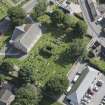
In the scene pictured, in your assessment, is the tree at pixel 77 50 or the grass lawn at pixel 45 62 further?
the tree at pixel 77 50

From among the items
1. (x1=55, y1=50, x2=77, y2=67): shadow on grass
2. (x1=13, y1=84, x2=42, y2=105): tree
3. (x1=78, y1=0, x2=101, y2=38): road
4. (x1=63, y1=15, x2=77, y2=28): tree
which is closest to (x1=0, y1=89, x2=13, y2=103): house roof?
(x1=13, y1=84, x2=42, y2=105): tree

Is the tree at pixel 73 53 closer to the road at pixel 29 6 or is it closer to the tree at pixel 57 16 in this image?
the tree at pixel 57 16

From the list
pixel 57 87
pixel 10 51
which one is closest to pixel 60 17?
pixel 10 51

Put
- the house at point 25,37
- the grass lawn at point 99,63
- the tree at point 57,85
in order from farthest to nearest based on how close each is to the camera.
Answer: the house at point 25,37, the grass lawn at point 99,63, the tree at point 57,85

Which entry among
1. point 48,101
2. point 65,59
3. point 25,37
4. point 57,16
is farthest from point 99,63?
point 25,37

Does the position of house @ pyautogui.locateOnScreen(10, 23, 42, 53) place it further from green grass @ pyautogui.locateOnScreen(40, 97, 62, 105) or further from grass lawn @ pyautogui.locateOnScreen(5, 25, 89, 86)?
green grass @ pyautogui.locateOnScreen(40, 97, 62, 105)

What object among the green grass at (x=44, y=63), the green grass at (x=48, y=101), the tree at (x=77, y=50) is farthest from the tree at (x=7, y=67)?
the tree at (x=77, y=50)

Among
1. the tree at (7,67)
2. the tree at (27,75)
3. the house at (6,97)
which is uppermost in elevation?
the tree at (27,75)
